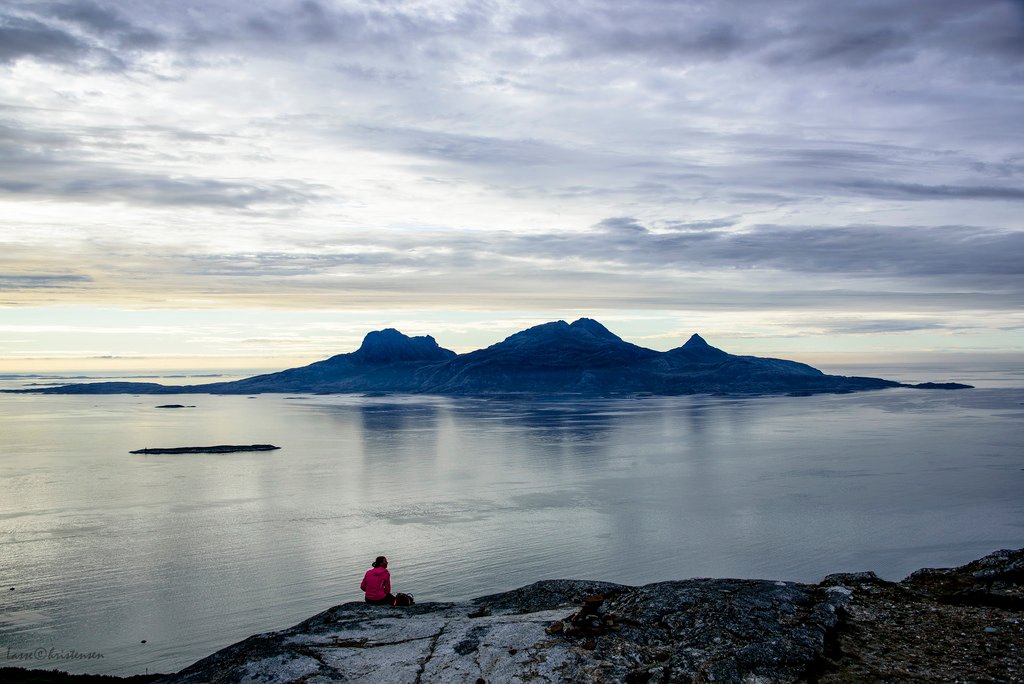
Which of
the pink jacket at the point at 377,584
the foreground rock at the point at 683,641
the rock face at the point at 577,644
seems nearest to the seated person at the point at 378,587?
the pink jacket at the point at 377,584

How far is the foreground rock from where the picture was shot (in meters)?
13.7

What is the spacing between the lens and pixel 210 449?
104375 millimetres

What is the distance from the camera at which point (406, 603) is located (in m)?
20.4

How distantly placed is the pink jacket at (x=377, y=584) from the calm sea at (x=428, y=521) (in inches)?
469

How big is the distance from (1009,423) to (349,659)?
163 meters

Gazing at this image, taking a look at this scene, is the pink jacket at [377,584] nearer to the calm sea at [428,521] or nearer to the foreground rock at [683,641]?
the foreground rock at [683,641]

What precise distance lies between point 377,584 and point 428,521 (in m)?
33.5

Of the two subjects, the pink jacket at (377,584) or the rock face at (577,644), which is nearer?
the rock face at (577,644)

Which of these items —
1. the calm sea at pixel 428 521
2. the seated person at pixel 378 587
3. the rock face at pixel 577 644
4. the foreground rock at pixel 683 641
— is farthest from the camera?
the calm sea at pixel 428 521

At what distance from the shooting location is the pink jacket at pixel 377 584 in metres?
20.1

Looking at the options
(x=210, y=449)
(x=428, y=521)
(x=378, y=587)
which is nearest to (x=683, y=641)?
(x=378, y=587)

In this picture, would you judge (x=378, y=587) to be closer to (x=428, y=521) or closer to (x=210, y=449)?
(x=428, y=521)

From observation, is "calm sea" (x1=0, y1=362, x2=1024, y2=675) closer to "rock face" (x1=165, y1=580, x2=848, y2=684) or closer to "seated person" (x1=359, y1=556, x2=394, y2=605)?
"seated person" (x1=359, y1=556, x2=394, y2=605)

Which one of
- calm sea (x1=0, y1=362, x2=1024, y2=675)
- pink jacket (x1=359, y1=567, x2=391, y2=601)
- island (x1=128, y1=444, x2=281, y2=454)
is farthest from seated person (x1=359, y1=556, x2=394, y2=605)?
island (x1=128, y1=444, x2=281, y2=454)
